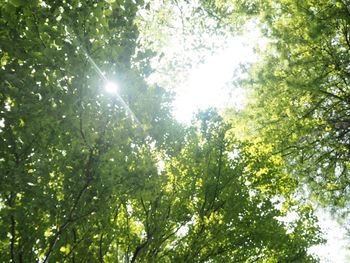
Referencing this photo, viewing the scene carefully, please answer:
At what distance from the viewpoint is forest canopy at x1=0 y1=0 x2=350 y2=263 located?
2.96 metres

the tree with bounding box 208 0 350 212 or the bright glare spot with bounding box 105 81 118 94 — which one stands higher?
the tree with bounding box 208 0 350 212

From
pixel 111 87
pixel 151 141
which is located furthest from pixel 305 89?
pixel 111 87

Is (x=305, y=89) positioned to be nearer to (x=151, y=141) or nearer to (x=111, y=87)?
(x=151, y=141)

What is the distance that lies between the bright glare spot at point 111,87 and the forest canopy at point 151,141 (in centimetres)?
6

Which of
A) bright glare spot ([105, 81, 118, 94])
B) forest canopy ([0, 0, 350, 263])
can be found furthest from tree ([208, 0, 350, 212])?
bright glare spot ([105, 81, 118, 94])

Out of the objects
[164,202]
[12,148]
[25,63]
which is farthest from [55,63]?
[164,202]

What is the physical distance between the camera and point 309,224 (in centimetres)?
980

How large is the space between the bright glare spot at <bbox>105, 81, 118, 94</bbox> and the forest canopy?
6cm

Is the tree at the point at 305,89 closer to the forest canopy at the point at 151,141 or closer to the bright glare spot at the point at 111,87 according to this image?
the forest canopy at the point at 151,141

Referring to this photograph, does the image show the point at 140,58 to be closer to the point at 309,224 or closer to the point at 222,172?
the point at 222,172

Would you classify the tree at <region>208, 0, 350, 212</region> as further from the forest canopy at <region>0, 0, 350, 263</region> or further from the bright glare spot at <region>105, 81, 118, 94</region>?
the bright glare spot at <region>105, 81, 118, 94</region>

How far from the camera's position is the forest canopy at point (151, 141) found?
2957 millimetres

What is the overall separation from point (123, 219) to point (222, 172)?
8.54 ft

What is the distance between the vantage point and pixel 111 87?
3.12 meters
